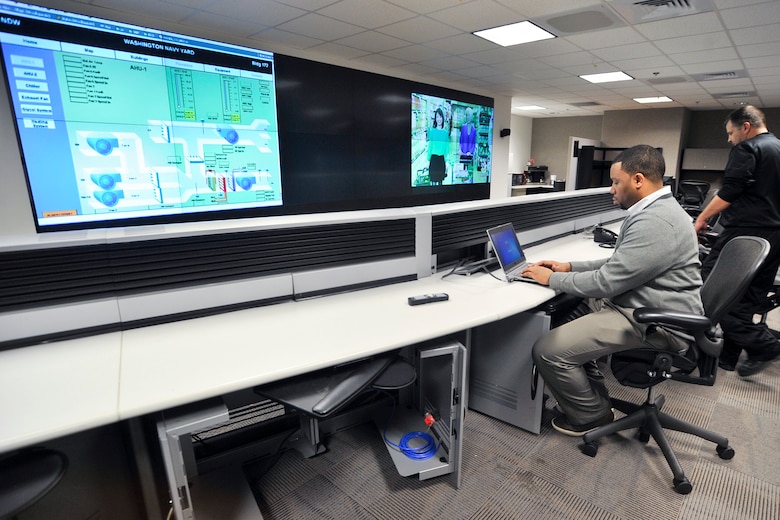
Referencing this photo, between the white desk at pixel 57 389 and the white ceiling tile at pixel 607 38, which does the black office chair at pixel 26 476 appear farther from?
the white ceiling tile at pixel 607 38

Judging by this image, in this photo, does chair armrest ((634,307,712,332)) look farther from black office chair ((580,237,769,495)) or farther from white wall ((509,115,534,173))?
white wall ((509,115,534,173))

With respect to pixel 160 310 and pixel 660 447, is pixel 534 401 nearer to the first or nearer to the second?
pixel 660 447

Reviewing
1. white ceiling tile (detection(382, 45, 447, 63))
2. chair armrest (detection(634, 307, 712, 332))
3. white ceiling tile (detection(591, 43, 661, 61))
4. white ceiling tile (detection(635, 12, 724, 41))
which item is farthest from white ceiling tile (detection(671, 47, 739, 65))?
chair armrest (detection(634, 307, 712, 332))

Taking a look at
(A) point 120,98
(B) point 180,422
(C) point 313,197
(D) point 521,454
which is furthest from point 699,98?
(B) point 180,422

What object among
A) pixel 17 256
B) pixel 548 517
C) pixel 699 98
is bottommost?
pixel 548 517

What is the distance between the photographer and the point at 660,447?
1.58m

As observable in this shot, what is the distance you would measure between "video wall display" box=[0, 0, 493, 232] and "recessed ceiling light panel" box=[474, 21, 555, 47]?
1516 mm

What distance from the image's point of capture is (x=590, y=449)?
65.1 inches

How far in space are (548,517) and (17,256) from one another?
180 centimetres

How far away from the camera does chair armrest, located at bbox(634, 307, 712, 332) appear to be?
4.40 feet

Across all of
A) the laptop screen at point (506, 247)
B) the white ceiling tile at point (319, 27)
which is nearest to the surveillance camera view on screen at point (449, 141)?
the white ceiling tile at point (319, 27)

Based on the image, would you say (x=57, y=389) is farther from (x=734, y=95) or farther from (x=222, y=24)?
(x=734, y=95)

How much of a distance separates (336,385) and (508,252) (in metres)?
1.15

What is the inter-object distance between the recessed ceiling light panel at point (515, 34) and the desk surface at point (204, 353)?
2717mm
